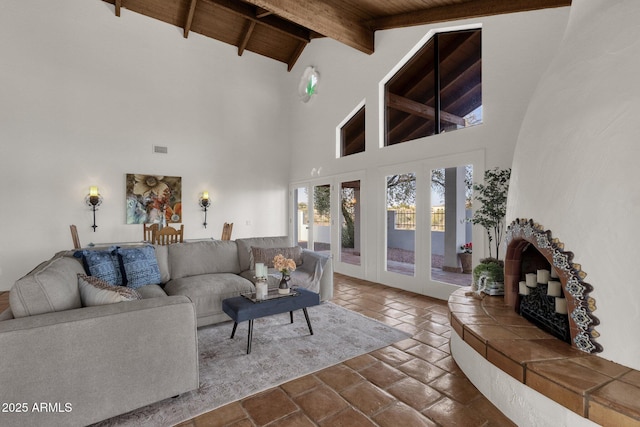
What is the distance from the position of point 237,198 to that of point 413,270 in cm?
427

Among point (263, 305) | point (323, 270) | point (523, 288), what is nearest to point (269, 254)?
point (323, 270)

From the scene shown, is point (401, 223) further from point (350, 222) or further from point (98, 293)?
point (98, 293)

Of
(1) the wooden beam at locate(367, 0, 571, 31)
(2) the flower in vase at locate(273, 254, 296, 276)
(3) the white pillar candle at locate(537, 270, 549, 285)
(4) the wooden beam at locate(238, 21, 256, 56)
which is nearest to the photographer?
(3) the white pillar candle at locate(537, 270, 549, 285)

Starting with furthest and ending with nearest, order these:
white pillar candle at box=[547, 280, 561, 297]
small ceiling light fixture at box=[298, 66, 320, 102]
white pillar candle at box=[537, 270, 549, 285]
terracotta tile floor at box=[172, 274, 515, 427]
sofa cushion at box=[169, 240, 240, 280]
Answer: small ceiling light fixture at box=[298, 66, 320, 102] < sofa cushion at box=[169, 240, 240, 280] < white pillar candle at box=[537, 270, 549, 285] < white pillar candle at box=[547, 280, 561, 297] < terracotta tile floor at box=[172, 274, 515, 427]

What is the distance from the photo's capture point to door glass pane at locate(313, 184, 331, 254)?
6.50 metres

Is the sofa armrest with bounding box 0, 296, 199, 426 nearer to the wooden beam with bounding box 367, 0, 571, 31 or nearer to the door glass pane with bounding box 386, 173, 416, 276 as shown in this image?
the door glass pane with bounding box 386, 173, 416, 276

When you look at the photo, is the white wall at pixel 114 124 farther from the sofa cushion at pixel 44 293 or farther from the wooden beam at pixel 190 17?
the sofa cushion at pixel 44 293

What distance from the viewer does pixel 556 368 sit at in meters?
1.60

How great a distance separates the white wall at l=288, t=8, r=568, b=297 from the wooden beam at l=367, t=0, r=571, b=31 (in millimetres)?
87

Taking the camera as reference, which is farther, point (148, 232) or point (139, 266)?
point (148, 232)

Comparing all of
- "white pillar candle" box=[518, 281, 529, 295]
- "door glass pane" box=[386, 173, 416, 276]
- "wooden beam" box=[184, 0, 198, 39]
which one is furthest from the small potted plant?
"wooden beam" box=[184, 0, 198, 39]

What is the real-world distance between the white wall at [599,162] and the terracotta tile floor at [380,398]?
34.8 inches

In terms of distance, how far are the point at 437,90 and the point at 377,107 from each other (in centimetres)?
107

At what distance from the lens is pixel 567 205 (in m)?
1.78
